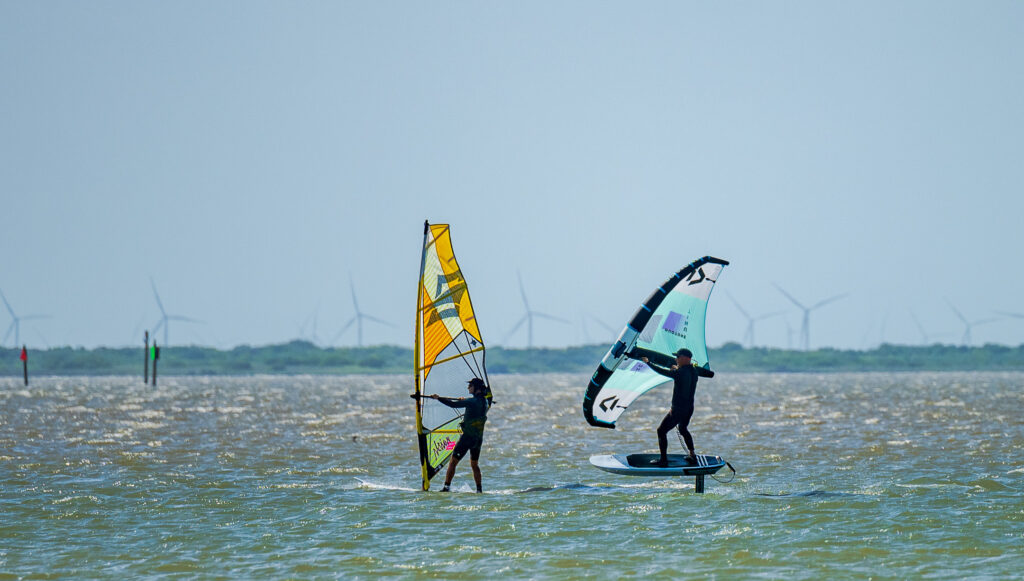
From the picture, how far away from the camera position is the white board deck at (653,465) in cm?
1894

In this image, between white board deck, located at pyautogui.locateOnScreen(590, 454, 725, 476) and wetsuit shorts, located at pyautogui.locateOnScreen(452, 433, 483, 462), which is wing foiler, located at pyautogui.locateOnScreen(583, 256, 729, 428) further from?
wetsuit shorts, located at pyautogui.locateOnScreen(452, 433, 483, 462)

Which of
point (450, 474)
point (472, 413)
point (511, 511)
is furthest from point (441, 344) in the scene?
point (511, 511)

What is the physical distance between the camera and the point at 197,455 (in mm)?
28031

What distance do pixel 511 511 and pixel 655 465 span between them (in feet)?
9.73

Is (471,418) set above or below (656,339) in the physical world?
below

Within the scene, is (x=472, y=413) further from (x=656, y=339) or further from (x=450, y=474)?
(x=656, y=339)

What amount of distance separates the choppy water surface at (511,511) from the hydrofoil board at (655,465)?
519 mm

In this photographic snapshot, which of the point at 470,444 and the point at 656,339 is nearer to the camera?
the point at 470,444

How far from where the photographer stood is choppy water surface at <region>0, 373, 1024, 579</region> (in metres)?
13.8

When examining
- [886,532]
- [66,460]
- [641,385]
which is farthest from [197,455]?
[886,532]

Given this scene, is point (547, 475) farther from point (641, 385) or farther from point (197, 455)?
point (197, 455)

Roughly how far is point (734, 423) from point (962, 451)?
14.3 metres

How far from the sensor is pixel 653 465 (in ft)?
63.9

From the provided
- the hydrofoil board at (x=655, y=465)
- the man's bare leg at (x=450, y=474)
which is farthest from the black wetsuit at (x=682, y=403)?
the man's bare leg at (x=450, y=474)
